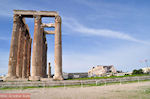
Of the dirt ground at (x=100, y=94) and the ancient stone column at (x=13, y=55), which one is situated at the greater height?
the ancient stone column at (x=13, y=55)

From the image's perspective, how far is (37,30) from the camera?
30.8 meters

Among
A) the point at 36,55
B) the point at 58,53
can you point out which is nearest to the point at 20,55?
the point at 36,55

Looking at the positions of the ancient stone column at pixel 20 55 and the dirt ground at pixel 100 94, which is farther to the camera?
the ancient stone column at pixel 20 55

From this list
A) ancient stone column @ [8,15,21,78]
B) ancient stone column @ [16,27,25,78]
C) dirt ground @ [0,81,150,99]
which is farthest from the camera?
ancient stone column @ [16,27,25,78]

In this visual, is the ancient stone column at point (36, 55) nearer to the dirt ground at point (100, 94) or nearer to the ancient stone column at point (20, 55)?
the ancient stone column at point (20, 55)

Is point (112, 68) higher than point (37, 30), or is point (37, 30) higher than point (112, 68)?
point (37, 30)

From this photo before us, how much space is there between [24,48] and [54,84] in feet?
73.9

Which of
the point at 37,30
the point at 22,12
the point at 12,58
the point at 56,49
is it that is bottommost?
the point at 12,58

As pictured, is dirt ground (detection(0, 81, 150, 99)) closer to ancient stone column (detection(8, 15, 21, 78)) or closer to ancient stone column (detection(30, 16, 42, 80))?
ancient stone column (detection(30, 16, 42, 80))

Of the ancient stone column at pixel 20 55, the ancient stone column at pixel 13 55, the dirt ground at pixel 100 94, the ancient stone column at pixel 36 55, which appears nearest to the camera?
the dirt ground at pixel 100 94

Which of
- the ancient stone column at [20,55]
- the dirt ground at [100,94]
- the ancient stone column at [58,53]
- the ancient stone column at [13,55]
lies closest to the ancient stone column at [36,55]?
the ancient stone column at [58,53]

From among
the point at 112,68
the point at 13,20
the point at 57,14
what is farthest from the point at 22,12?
the point at 112,68

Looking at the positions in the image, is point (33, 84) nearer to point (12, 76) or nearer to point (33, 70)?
point (33, 70)

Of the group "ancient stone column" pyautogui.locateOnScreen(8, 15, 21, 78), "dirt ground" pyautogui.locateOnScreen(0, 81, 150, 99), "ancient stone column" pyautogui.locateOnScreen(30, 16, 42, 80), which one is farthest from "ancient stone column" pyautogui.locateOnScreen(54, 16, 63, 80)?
"dirt ground" pyautogui.locateOnScreen(0, 81, 150, 99)
